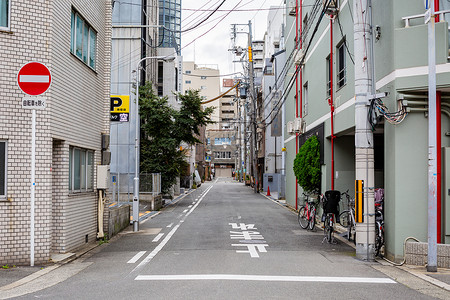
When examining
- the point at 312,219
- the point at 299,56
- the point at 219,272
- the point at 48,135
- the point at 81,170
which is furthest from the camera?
the point at 299,56

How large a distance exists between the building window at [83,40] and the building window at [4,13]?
6.31 ft

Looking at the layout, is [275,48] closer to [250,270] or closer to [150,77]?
[150,77]

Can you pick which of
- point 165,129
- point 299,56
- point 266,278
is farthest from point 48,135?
point 165,129

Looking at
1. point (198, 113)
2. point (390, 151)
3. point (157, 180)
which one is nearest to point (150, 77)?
point (198, 113)

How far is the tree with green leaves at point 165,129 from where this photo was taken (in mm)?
28109

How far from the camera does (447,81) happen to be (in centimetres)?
907

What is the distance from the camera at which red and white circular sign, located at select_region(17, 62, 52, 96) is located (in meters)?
8.70

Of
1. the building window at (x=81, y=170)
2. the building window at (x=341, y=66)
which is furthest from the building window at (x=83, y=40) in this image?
the building window at (x=341, y=66)

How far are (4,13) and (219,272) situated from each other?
6.83 m

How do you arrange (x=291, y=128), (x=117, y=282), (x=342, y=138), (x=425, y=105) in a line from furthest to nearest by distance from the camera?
(x=291, y=128)
(x=342, y=138)
(x=425, y=105)
(x=117, y=282)

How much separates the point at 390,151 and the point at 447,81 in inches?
74.9

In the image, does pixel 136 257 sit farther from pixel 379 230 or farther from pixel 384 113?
pixel 384 113

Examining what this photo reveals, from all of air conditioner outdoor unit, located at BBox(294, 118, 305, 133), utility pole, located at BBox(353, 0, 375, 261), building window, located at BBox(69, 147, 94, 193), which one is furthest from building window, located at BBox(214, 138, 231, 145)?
utility pole, located at BBox(353, 0, 375, 261)

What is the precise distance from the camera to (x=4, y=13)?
9188mm
